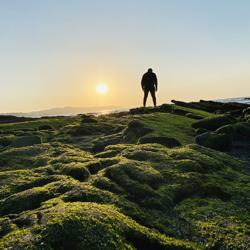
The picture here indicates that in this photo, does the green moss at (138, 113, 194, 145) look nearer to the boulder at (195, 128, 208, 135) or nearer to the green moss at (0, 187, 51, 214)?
the boulder at (195, 128, 208, 135)

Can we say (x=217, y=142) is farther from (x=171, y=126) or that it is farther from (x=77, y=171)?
(x=77, y=171)

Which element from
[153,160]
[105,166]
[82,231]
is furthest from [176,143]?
[82,231]

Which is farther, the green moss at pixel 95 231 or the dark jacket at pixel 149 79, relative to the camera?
the dark jacket at pixel 149 79

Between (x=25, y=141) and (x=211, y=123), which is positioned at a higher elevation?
(x=25, y=141)

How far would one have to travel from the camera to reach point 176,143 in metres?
24.9

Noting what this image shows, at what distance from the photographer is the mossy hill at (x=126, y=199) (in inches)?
424

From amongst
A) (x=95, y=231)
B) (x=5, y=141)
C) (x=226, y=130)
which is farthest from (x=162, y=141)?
(x=95, y=231)

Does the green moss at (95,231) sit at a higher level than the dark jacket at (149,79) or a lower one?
lower

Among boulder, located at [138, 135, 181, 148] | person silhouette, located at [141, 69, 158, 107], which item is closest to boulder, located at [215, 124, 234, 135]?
boulder, located at [138, 135, 181, 148]

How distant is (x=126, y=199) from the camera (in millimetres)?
14484

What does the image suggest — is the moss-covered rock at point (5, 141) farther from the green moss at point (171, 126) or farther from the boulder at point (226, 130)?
the boulder at point (226, 130)

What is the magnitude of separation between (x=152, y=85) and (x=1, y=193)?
121 ft

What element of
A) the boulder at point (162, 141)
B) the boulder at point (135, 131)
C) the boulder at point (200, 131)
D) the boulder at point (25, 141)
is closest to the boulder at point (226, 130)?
the boulder at point (200, 131)

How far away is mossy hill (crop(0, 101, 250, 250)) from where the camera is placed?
35.3 feet
